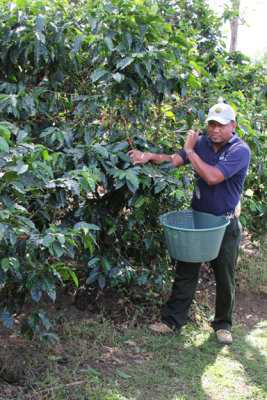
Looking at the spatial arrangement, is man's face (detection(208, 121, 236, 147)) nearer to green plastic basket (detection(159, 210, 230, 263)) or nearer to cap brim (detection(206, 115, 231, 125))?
cap brim (detection(206, 115, 231, 125))

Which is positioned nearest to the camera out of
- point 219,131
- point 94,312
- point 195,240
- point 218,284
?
point 195,240

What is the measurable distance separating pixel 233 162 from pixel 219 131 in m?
0.28

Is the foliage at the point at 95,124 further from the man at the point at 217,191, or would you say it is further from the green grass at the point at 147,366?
the green grass at the point at 147,366

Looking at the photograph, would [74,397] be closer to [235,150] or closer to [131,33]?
[235,150]

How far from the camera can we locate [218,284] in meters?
3.51

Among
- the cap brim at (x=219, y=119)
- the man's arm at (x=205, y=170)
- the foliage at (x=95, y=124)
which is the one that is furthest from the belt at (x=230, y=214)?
the cap brim at (x=219, y=119)

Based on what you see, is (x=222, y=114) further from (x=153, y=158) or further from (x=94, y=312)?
(x=94, y=312)

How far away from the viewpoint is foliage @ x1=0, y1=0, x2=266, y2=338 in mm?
2539

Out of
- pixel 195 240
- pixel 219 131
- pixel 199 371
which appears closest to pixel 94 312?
pixel 199 371

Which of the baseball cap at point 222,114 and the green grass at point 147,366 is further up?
the baseball cap at point 222,114

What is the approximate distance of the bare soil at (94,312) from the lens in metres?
2.69

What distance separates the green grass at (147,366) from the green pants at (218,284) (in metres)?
0.16

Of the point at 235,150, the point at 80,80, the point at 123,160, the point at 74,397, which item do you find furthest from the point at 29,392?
the point at 80,80

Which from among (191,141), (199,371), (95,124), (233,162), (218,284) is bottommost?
(199,371)
